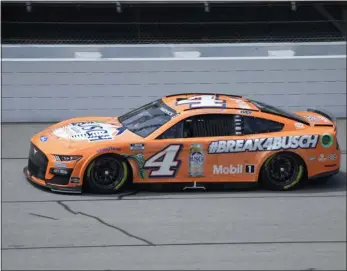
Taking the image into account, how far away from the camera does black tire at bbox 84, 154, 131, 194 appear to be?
10508 millimetres

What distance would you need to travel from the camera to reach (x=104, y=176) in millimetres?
10586

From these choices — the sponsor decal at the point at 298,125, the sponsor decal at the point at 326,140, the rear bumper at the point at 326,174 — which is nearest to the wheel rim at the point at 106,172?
the sponsor decal at the point at 298,125

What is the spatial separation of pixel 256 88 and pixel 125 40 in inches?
127

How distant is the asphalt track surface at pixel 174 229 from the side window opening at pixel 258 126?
81 cm

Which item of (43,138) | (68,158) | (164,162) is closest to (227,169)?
(164,162)

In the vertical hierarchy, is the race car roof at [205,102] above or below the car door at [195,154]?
above

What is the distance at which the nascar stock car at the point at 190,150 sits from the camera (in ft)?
34.5

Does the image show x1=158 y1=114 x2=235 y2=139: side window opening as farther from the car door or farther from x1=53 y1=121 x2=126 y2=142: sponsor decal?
x1=53 y1=121 x2=126 y2=142: sponsor decal

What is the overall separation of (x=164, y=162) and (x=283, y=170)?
5.35 feet

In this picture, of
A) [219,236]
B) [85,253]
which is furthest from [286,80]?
[85,253]

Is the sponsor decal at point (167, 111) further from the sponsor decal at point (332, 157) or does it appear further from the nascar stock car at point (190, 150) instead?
the sponsor decal at point (332, 157)

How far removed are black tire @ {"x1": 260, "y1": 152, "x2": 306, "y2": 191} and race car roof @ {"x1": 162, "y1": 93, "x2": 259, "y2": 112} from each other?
77 centimetres

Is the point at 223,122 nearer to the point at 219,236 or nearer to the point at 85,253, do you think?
the point at 219,236

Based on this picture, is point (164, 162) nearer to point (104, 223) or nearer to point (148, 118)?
point (148, 118)
